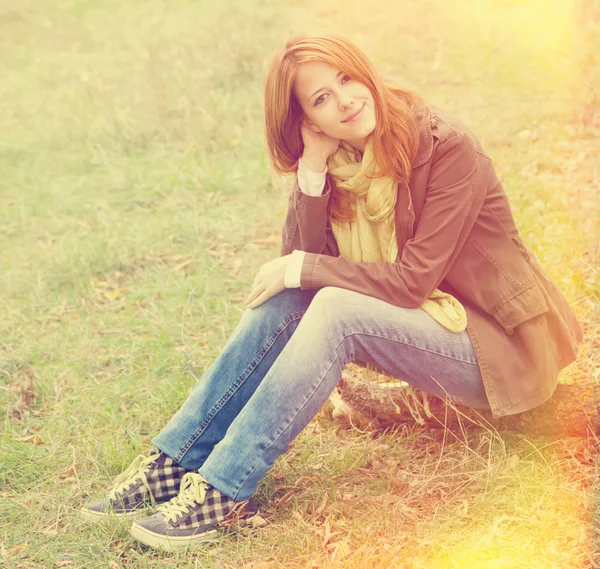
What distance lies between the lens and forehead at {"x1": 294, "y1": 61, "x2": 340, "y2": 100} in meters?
2.67

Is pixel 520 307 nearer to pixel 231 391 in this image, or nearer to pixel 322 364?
pixel 322 364

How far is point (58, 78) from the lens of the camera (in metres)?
8.87

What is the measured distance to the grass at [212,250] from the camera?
2693 millimetres

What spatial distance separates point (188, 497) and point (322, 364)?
650mm

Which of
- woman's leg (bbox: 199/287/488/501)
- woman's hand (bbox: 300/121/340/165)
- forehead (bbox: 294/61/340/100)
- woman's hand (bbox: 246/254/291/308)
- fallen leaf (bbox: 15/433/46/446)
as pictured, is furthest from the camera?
fallen leaf (bbox: 15/433/46/446)

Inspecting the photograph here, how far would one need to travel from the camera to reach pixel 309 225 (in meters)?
2.98

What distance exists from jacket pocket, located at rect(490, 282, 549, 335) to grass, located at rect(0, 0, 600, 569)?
1.64 feet

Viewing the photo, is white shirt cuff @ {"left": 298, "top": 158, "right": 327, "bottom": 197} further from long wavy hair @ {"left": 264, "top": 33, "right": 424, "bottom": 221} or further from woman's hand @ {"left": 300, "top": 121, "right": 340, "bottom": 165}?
long wavy hair @ {"left": 264, "top": 33, "right": 424, "bottom": 221}

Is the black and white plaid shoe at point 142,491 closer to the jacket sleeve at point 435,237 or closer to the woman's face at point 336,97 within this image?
the jacket sleeve at point 435,237

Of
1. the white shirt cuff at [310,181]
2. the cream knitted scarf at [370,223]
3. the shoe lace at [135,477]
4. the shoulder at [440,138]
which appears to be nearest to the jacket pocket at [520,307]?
the cream knitted scarf at [370,223]

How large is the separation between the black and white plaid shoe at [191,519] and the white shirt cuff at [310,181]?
3.61 ft

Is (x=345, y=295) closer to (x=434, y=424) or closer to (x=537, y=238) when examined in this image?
(x=434, y=424)

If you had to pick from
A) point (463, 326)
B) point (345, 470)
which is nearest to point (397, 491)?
point (345, 470)

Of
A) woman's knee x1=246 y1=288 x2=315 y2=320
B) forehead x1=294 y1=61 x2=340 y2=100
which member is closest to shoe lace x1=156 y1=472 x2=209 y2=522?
woman's knee x1=246 y1=288 x2=315 y2=320
